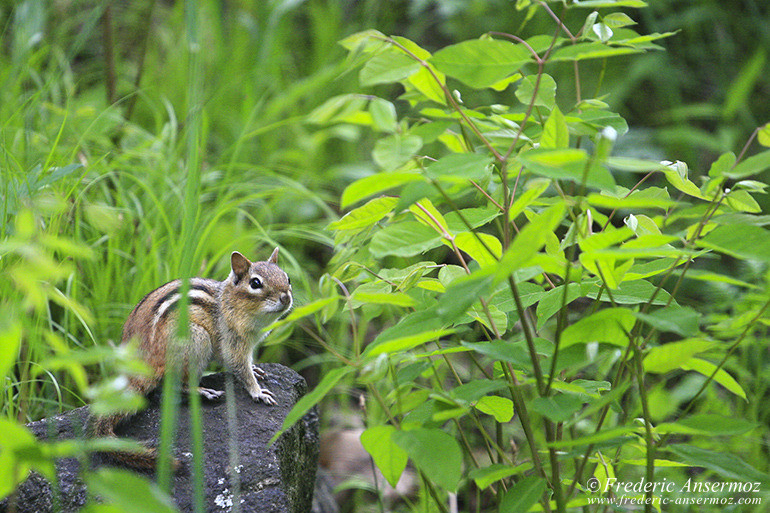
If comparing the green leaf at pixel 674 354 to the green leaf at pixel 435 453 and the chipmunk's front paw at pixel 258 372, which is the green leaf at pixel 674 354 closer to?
the green leaf at pixel 435 453

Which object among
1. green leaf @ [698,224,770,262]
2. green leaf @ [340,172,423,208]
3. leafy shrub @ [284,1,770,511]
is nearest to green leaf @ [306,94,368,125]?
leafy shrub @ [284,1,770,511]

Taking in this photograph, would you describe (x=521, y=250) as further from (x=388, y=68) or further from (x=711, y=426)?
(x=711, y=426)

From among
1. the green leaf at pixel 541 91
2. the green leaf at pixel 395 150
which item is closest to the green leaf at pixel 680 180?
the green leaf at pixel 541 91

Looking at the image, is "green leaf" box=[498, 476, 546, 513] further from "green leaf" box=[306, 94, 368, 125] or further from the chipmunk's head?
the chipmunk's head

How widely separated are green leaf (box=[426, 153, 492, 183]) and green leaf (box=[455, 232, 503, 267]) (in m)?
0.26

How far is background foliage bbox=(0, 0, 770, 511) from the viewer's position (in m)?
1.20

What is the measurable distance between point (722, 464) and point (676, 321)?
305 millimetres

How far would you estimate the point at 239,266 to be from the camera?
2.24 metres

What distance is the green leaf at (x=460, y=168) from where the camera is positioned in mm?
1112

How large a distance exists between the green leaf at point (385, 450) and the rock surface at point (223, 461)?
418mm

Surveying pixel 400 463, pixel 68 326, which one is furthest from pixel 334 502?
pixel 400 463

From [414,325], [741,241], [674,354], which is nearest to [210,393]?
[414,325]

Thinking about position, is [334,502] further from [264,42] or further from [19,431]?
[264,42]

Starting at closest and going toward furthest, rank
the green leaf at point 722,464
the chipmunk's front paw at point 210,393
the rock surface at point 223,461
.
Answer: the green leaf at point 722,464 < the rock surface at point 223,461 < the chipmunk's front paw at point 210,393
